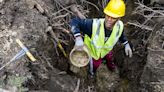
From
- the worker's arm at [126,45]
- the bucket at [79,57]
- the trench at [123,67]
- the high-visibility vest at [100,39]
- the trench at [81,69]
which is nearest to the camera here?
the trench at [81,69]

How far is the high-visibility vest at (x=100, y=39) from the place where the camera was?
5.09 metres

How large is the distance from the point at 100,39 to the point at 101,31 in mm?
151

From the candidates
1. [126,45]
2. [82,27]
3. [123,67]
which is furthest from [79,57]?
[123,67]

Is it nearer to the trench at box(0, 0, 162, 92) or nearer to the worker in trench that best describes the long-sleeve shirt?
the worker in trench

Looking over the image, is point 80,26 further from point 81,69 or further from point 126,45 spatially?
point 81,69

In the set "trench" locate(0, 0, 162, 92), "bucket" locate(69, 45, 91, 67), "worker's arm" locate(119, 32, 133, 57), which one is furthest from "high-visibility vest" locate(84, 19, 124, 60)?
"trench" locate(0, 0, 162, 92)

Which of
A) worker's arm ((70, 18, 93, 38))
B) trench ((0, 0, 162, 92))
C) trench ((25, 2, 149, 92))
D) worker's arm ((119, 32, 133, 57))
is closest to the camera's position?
trench ((0, 0, 162, 92))

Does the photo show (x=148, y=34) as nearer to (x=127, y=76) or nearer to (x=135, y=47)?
(x=135, y=47)

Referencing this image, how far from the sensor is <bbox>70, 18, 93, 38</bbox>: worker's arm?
4.84 meters

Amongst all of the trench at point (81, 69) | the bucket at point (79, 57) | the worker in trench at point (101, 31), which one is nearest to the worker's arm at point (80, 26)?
the worker in trench at point (101, 31)

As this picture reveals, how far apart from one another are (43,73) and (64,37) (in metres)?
1.15

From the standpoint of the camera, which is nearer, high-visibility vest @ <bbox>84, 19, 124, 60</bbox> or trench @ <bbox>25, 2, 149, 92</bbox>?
high-visibility vest @ <bbox>84, 19, 124, 60</bbox>

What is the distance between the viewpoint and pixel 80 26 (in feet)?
16.6

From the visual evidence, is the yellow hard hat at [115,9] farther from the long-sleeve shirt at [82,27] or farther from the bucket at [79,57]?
the bucket at [79,57]
